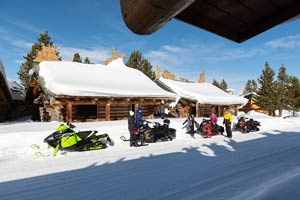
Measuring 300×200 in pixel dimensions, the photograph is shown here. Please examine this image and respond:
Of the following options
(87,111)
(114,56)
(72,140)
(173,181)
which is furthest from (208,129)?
(114,56)

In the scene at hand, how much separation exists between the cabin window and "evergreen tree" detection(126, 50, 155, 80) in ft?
66.5

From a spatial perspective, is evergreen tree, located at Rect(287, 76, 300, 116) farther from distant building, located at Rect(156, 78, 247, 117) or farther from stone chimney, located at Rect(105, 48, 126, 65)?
stone chimney, located at Rect(105, 48, 126, 65)

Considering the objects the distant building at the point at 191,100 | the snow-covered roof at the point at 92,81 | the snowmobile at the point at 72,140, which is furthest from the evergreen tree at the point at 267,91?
the snowmobile at the point at 72,140

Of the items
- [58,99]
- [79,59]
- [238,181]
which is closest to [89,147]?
[238,181]

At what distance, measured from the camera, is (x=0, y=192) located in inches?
163

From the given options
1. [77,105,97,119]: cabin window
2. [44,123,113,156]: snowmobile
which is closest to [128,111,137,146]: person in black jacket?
[44,123,113,156]: snowmobile

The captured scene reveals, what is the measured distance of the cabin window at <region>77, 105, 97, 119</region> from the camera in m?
17.4

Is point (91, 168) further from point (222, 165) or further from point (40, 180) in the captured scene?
point (222, 165)

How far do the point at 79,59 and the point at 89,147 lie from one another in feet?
119

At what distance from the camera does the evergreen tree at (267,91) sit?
36.5 metres

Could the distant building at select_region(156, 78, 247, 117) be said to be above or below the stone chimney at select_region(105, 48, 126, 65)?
below

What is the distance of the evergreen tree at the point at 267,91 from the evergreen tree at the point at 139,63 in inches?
776

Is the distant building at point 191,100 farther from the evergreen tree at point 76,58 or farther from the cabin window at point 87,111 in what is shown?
the evergreen tree at point 76,58

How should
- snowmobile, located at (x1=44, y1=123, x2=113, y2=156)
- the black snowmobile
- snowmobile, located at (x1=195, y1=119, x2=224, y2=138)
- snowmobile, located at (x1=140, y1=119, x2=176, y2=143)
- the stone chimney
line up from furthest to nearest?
the stone chimney < snowmobile, located at (x1=195, y1=119, x2=224, y2=138) < snowmobile, located at (x1=140, y1=119, x2=176, y2=143) < the black snowmobile < snowmobile, located at (x1=44, y1=123, x2=113, y2=156)
